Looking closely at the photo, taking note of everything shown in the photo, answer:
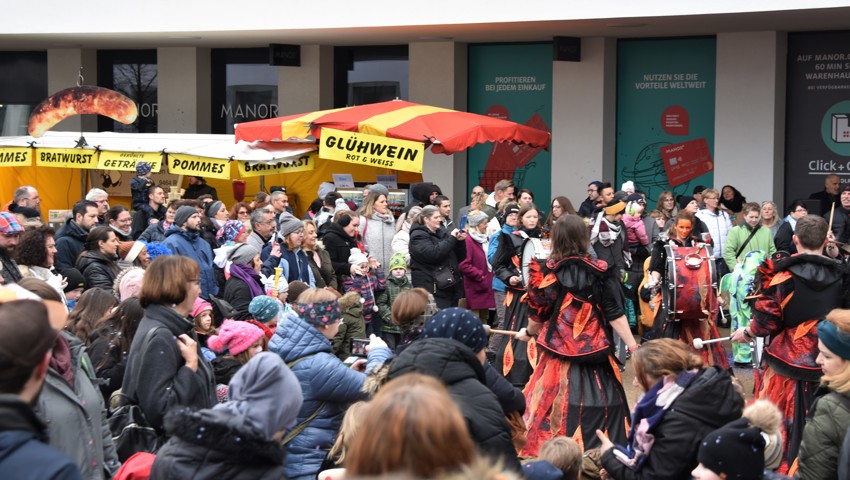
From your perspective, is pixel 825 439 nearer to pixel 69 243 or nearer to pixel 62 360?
pixel 62 360

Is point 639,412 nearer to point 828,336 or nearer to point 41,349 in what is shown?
point 828,336

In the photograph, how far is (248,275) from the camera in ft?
29.5

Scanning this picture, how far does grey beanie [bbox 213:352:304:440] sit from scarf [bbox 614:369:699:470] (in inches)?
73.2

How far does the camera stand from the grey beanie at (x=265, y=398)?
382 centimetres

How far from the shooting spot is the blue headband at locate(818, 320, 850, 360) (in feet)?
17.1

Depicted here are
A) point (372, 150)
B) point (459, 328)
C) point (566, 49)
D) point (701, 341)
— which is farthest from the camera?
point (566, 49)

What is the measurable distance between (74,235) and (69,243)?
0.41 ft

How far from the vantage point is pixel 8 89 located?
23.7 meters

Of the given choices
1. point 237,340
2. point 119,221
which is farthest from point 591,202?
point 237,340

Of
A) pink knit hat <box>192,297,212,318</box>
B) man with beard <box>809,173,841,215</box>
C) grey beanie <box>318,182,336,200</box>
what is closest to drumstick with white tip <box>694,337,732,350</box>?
pink knit hat <box>192,297,212,318</box>

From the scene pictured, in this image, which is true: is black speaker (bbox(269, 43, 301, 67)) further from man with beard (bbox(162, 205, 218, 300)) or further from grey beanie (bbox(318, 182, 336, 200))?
man with beard (bbox(162, 205, 218, 300))

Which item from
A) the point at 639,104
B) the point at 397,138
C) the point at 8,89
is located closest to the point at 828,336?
A: the point at 397,138

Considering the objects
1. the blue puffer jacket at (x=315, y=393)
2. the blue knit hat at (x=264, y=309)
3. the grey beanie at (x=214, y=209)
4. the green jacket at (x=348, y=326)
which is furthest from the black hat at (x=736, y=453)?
the grey beanie at (x=214, y=209)

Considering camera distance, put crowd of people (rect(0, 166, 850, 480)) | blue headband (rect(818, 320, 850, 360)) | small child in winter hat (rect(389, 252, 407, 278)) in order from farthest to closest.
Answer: small child in winter hat (rect(389, 252, 407, 278)) < blue headband (rect(818, 320, 850, 360)) < crowd of people (rect(0, 166, 850, 480))
